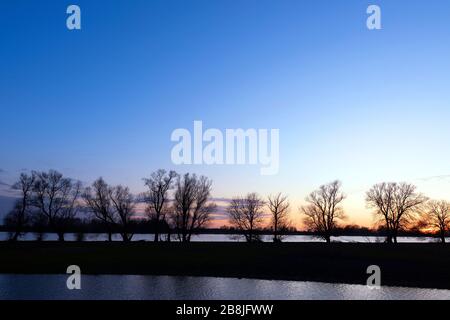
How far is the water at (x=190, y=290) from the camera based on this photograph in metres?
30.0

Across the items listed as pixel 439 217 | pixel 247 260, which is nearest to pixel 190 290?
pixel 247 260

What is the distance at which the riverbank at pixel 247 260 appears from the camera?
39.9 meters

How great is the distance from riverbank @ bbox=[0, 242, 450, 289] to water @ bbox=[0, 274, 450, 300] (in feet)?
10.1

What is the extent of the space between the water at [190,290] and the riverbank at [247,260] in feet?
10.1

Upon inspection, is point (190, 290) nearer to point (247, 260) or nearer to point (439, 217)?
point (247, 260)

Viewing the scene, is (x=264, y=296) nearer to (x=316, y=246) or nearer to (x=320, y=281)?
(x=320, y=281)

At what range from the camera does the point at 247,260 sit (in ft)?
155

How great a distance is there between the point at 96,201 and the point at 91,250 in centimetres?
2231

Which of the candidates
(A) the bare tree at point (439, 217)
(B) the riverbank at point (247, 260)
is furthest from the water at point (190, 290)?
(A) the bare tree at point (439, 217)

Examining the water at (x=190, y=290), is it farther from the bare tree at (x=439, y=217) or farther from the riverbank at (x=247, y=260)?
the bare tree at (x=439, y=217)

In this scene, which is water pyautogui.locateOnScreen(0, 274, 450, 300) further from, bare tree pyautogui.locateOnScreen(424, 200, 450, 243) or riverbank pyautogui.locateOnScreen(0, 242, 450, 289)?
bare tree pyautogui.locateOnScreen(424, 200, 450, 243)

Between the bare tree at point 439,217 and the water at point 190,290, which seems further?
the bare tree at point 439,217

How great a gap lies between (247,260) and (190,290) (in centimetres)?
1509

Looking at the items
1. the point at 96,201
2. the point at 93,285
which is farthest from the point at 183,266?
the point at 96,201
